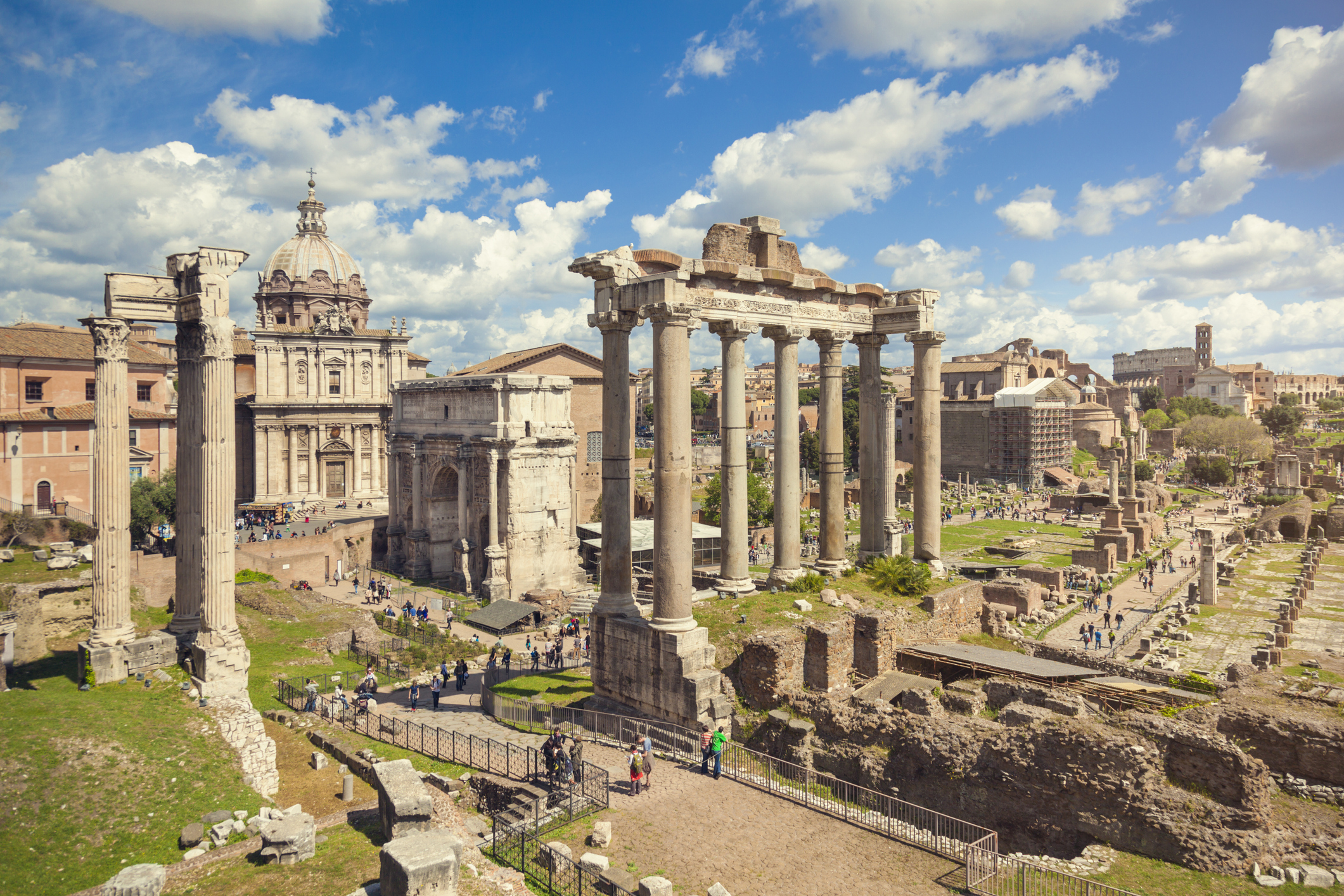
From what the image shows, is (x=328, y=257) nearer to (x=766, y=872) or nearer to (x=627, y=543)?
(x=627, y=543)

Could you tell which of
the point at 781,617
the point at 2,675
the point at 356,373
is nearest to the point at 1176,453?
the point at 356,373

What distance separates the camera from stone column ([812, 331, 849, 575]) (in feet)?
64.0

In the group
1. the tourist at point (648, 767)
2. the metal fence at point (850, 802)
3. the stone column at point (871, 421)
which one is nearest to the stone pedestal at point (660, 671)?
the metal fence at point (850, 802)

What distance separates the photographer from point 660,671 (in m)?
14.8

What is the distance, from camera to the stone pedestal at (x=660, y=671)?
563 inches

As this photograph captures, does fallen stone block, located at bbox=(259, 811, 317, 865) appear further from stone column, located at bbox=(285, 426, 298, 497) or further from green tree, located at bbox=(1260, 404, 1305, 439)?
green tree, located at bbox=(1260, 404, 1305, 439)

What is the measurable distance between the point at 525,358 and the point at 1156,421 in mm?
112476

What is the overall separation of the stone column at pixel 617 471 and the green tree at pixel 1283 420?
13449 centimetres

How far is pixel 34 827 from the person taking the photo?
432 inches

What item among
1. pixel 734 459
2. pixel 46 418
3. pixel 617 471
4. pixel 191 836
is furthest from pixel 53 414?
pixel 734 459

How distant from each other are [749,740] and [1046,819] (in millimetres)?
4979

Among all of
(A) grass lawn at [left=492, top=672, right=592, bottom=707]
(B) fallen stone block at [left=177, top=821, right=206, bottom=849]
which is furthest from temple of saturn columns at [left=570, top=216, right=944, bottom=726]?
(B) fallen stone block at [left=177, top=821, right=206, bottom=849]

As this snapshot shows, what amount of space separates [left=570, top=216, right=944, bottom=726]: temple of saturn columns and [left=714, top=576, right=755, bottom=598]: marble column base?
0.04 m

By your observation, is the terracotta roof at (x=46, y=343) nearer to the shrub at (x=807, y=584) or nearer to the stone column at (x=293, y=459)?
the stone column at (x=293, y=459)
